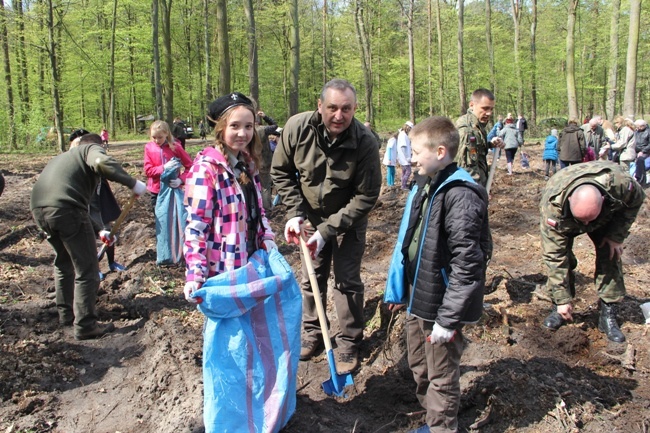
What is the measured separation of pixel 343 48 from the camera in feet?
112

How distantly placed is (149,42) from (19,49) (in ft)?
20.9

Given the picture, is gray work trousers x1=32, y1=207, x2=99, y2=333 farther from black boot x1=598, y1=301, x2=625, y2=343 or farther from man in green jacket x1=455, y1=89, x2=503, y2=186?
black boot x1=598, y1=301, x2=625, y2=343

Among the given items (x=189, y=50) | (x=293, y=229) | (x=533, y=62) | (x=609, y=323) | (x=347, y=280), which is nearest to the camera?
(x=293, y=229)

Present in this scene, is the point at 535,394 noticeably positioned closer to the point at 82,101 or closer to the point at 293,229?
the point at 293,229

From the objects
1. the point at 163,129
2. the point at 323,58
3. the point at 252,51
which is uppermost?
the point at 323,58

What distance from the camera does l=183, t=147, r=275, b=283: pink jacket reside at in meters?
2.48

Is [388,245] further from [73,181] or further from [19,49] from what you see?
[19,49]

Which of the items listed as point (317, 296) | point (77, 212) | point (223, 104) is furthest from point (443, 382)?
point (77, 212)

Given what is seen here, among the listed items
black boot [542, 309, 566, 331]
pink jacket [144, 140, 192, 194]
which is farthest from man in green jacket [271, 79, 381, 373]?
pink jacket [144, 140, 192, 194]

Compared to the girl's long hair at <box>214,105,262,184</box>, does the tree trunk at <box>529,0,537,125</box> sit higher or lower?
higher

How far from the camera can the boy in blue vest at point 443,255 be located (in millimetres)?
2301

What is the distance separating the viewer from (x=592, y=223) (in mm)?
3732

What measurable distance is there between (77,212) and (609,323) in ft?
15.6

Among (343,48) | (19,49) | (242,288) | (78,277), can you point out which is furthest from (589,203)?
(343,48)
